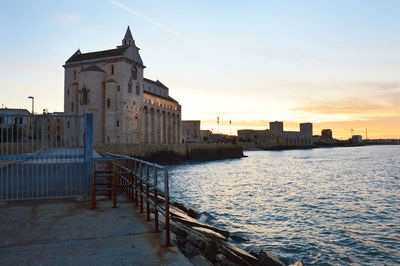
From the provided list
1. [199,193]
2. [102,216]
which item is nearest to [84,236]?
[102,216]

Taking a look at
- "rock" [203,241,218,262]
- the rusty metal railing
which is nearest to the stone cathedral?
the rusty metal railing

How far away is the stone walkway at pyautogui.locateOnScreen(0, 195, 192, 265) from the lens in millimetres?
4352

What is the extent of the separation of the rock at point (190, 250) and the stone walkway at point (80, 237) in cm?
93

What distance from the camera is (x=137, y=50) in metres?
59.2

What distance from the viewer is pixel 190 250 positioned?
20.3 feet

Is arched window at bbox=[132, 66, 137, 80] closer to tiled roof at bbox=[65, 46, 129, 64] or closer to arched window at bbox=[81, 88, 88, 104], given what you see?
tiled roof at bbox=[65, 46, 129, 64]

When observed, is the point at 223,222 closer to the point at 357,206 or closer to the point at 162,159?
the point at 357,206

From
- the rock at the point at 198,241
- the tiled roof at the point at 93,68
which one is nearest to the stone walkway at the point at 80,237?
the rock at the point at 198,241

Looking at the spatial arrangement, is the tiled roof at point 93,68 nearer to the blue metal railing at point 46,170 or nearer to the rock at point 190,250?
the blue metal railing at point 46,170

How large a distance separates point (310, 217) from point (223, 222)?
4877mm

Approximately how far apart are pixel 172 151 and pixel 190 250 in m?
50.1

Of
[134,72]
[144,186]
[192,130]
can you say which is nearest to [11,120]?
[144,186]

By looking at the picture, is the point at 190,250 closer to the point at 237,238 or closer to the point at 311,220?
the point at 237,238

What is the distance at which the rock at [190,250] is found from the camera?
611cm
